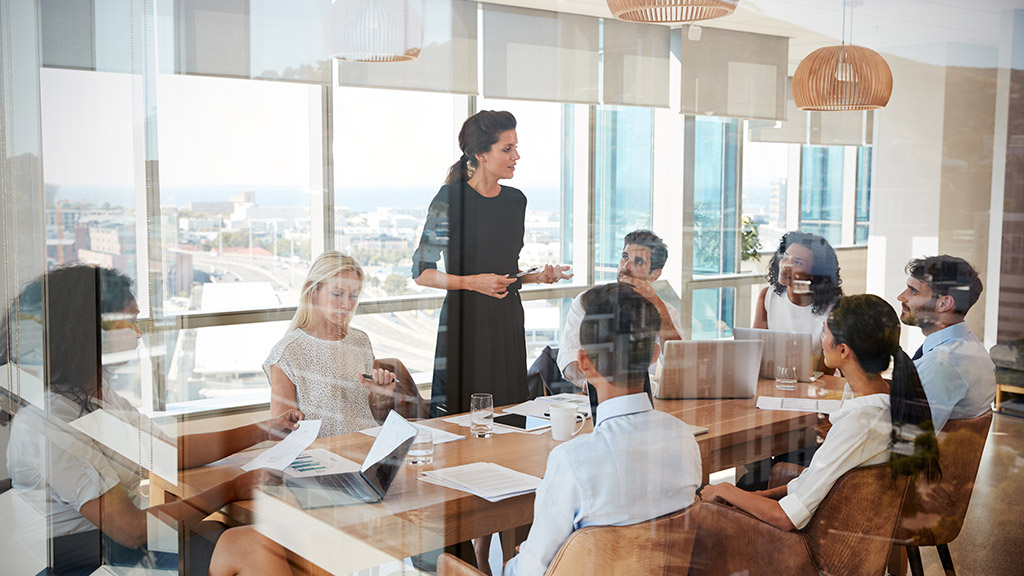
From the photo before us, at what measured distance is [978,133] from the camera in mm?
688

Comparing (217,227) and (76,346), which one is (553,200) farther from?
(76,346)

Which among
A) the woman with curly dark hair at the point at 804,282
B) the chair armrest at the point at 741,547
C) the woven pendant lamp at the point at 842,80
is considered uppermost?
the woven pendant lamp at the point at 842,80

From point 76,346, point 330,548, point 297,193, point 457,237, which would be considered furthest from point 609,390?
point 76,346

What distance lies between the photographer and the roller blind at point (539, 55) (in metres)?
1.00

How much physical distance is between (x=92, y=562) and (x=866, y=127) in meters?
2.25

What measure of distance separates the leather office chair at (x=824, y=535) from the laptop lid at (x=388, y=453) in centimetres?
70

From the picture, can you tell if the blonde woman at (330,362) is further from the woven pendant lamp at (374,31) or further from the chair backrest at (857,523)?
the chair backrest at (857,523)

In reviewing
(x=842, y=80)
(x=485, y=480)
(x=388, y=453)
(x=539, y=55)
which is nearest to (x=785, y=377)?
(x=842, y=80)

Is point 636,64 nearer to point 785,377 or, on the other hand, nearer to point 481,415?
point 785,377

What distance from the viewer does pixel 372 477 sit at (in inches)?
60.9

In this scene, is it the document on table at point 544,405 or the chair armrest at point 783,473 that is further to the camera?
the document on table at point 544,405

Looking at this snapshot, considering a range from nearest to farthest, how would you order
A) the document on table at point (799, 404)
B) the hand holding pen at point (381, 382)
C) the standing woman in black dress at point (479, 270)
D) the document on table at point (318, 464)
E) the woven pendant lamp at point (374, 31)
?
the document on table at point (799, 404)
the standing woman in black dress at point (479, 270)
the woven pendant lamp at point (374, 31)
the hand holding pen at point (381, 382)
the document on table at point (318, 464)

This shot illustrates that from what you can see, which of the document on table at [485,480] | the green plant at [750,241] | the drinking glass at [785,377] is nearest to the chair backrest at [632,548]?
the document on table at [485,480]

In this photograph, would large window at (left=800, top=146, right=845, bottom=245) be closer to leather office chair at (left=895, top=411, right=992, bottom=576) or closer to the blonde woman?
leather office chair at (left=895, top=411, right=992, bottom=576)
